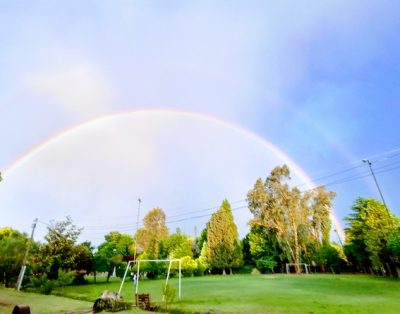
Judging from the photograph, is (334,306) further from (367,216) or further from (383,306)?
(367,216)

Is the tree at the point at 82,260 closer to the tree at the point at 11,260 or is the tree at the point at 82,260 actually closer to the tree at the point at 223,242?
the tree at the point at 11,260

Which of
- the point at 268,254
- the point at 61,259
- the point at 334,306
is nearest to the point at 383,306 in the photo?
the point at 334,306

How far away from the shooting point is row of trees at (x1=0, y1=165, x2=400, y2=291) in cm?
3278

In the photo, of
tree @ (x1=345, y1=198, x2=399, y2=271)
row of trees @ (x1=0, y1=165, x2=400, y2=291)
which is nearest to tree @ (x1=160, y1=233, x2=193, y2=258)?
row of trees @ (x1=0, y1=165, x2=400, y2=291)

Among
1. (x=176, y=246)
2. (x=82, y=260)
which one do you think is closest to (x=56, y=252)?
(x=82, y=260)

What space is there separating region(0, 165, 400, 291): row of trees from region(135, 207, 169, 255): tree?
209 millimetres

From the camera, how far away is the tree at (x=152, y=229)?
64.2 m

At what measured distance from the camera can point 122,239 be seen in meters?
58.2

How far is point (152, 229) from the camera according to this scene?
65312 mm

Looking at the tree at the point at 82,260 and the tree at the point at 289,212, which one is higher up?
the tree at the point at 289,212

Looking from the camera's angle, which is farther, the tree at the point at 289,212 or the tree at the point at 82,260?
the tree at the point at 289,212

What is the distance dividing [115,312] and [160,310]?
2.29 metres

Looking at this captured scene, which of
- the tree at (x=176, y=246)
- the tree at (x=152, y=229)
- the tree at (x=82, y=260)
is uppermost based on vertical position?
the tree at (x=152, y=229)

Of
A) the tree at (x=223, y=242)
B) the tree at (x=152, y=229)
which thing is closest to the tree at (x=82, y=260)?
the tree at (x=223, y=242)
